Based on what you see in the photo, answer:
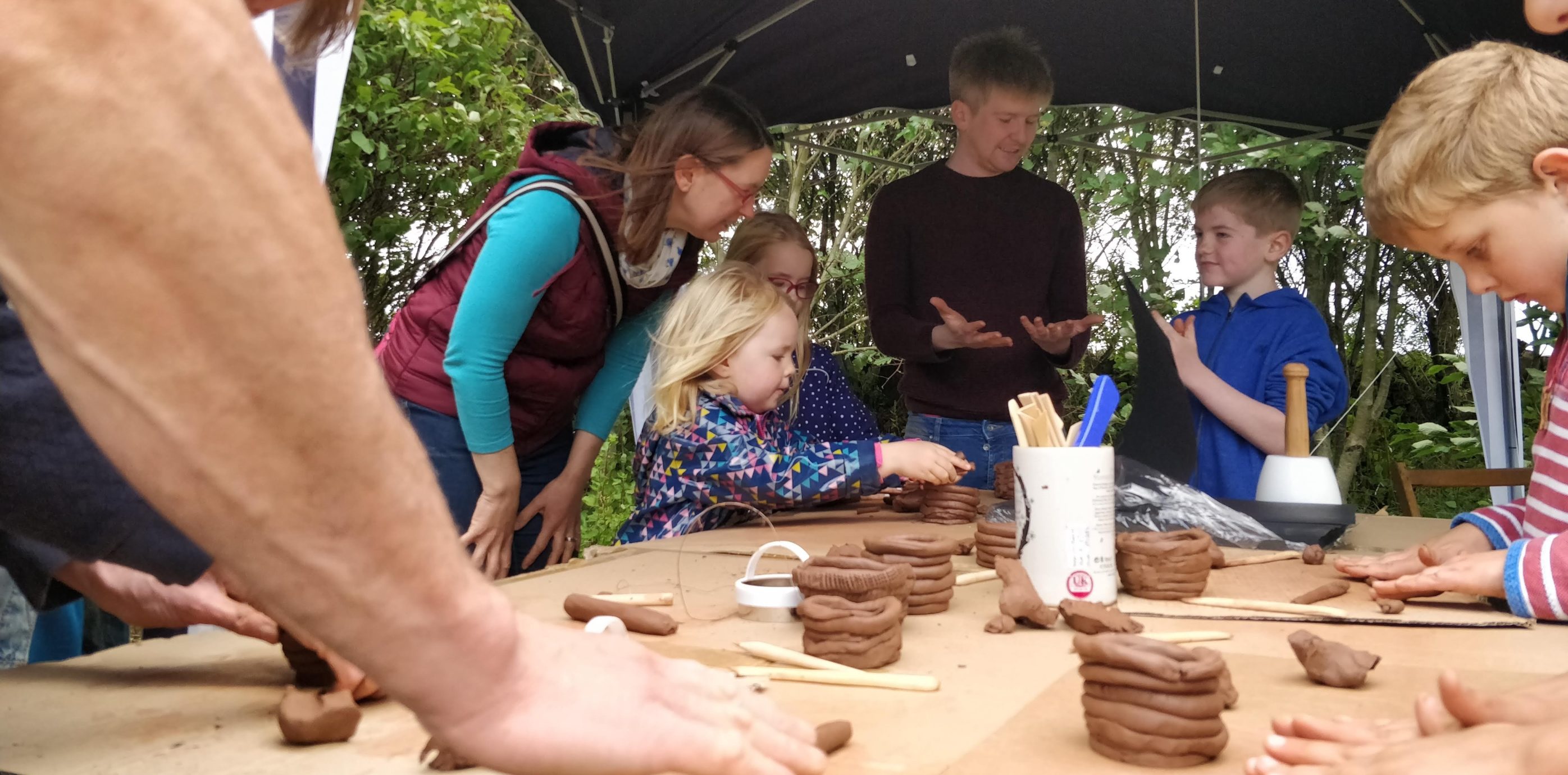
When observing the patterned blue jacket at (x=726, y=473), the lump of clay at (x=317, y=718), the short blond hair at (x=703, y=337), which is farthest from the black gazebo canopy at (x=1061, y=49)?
the lump of clay at (x=317, y=718)

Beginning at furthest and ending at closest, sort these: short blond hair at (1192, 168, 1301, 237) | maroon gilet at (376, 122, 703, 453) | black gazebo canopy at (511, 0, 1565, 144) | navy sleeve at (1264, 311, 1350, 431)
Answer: black gazebo canopy at (511, 0, 1565, 144) → short blond hair at (1192, 168, 1301, 237) → navy sleeve at (1264, 311, 1350, 431) → maroon gilet at (376, 122, 703, 453)

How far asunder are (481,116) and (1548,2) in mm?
4933

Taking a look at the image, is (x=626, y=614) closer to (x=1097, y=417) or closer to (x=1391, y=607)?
(x=1097, y=417)

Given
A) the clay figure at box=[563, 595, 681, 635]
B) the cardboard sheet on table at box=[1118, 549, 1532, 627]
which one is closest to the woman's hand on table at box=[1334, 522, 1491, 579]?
the cardboard sheet on table at box=[1118, 549, 1532, 627]

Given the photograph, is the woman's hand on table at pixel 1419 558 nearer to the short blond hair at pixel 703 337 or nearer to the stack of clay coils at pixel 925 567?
the stack of clay coils at pixel 925 567

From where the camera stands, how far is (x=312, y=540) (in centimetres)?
56

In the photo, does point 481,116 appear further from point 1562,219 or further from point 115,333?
point 115,333

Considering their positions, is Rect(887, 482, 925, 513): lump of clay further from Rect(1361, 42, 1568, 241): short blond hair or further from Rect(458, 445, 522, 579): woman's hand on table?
Rect(1361, 42, 1568, 241): short blond hair

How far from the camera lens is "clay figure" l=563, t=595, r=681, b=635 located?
1457 mm

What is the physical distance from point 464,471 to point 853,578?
1624 millimetres

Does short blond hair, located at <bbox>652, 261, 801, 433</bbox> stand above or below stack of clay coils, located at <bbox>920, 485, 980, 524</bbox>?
above

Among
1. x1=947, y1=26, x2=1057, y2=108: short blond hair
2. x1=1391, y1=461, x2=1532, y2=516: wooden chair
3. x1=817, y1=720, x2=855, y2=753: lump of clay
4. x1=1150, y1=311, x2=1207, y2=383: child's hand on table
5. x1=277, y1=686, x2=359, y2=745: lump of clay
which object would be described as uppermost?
x1=947, y1=26, x2=1057, y2=108: short blond hair

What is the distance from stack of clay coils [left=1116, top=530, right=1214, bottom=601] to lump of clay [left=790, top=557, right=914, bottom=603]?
1.45 ft

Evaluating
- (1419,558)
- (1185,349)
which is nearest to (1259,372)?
(1185,349)
